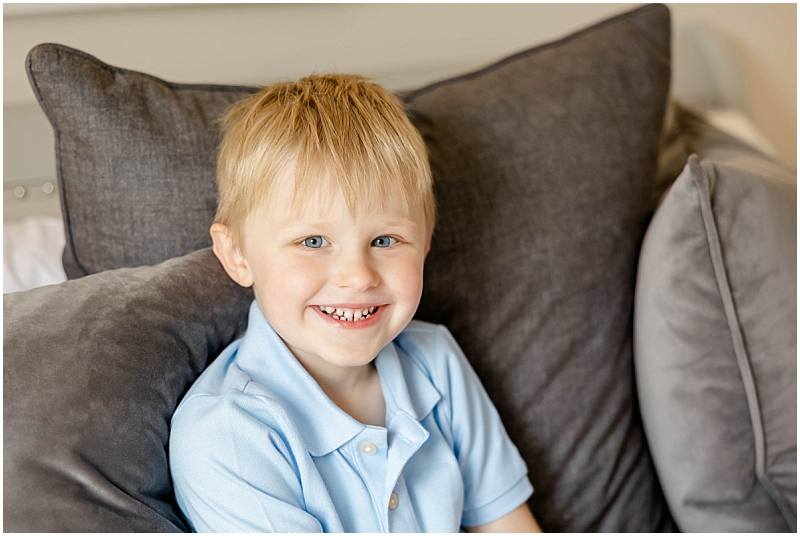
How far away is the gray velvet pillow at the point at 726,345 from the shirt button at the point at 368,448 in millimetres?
457

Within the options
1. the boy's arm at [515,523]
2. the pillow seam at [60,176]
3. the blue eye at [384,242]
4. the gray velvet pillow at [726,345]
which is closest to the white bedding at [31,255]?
the pillow seam at [60,176]

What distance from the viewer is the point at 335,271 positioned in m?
0.76

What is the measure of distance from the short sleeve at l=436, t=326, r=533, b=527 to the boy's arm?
0.04ft

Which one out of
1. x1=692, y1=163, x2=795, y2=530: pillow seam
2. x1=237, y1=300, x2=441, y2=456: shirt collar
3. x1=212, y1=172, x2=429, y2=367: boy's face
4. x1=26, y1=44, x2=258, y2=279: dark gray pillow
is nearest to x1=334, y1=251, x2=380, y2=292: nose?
x1=212, y1=172, x2=429, y2=367: boy's face

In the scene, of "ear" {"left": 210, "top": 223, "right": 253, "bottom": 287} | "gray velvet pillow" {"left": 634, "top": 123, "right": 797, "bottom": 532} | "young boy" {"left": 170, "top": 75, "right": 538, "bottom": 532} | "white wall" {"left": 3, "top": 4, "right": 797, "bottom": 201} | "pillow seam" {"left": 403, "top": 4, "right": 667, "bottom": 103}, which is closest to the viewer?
"young boy" {"left": 170, "top": 75, "right": 538, "bottom": 532}

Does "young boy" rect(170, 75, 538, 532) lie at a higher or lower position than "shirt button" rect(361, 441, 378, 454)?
higher

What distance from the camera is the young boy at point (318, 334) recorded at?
0.73 meters

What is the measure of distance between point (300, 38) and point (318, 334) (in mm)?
822

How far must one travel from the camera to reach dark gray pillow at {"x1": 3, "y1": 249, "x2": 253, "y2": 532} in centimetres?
63

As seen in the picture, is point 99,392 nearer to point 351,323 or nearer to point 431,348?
point 351,323

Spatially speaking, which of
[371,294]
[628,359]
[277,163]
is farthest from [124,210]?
[628,359]

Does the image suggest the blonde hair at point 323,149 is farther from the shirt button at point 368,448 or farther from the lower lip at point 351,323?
the shirt button at point 368,448

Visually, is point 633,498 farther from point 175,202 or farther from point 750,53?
point 750,53

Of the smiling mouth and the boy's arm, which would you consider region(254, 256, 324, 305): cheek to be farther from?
the boy's arm
